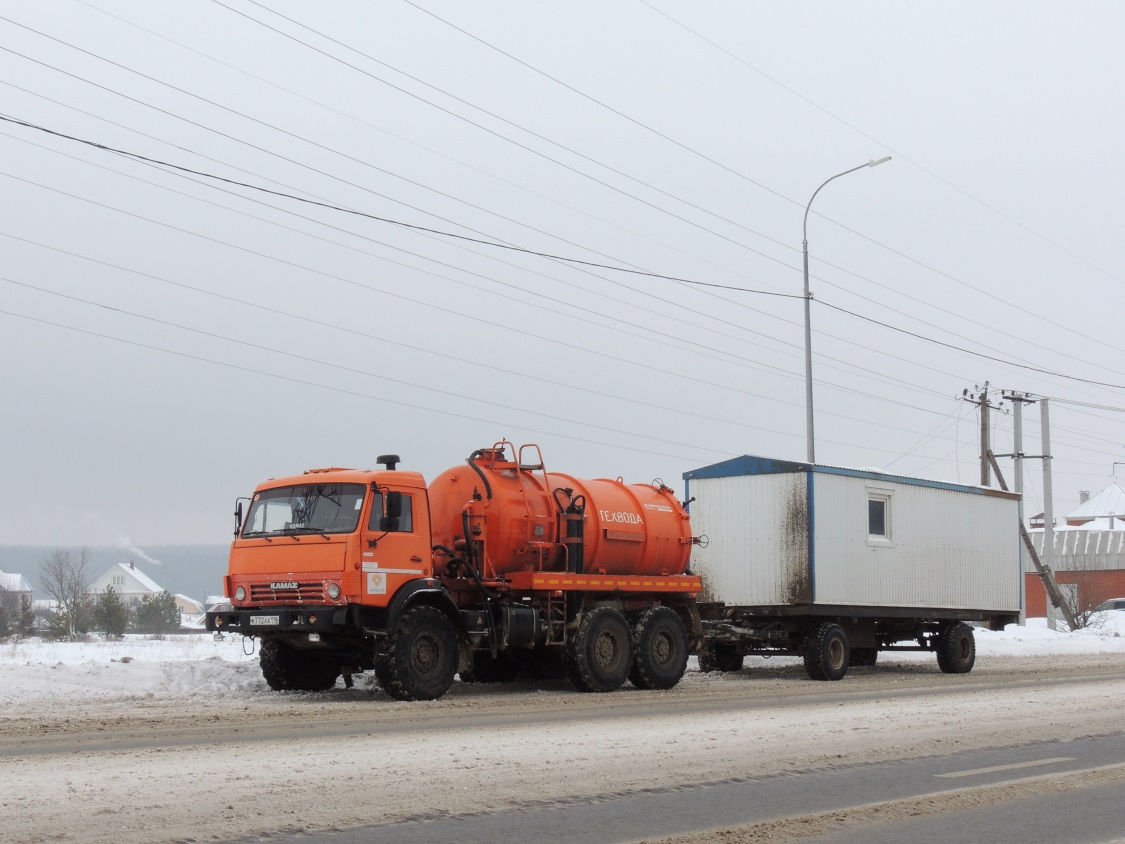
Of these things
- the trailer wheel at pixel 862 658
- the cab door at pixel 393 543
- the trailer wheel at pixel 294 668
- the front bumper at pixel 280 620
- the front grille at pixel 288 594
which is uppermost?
the cab door at pixel 393 543

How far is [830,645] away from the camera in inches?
865

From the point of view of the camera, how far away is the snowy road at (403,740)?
8.05m

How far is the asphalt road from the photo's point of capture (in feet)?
24.2

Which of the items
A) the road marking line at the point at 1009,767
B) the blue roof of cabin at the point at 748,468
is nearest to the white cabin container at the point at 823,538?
the blue roof of cabin at the point at 748,468

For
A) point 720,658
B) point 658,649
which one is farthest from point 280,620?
point 720,658

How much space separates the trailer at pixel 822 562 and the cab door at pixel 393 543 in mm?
6442

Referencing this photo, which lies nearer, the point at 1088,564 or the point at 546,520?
the point at 546,520

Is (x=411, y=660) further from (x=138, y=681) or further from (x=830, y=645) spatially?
(x=830, y=645)

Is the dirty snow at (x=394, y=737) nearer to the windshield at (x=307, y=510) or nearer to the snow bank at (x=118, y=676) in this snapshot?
the snow bank at (x=118, y=676)

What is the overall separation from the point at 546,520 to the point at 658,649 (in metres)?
2.86

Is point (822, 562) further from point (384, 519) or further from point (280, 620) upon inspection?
point (280, 620)

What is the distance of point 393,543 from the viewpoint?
53.7 ft

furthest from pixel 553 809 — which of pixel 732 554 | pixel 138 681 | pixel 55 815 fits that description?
pixel 732 554

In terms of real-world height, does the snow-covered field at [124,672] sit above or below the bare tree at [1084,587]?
below
